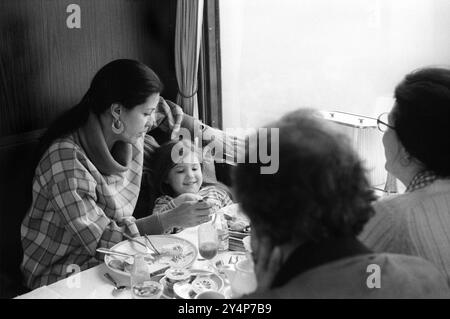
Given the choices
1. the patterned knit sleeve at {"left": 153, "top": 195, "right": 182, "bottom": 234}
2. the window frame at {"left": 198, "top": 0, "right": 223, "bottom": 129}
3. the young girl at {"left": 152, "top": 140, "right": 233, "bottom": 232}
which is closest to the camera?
the patterned knit sleeve at {"left": 153, "top": 195, "right": 182, "bottom": 234}

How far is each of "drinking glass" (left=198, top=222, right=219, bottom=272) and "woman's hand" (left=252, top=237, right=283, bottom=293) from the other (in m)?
0.64

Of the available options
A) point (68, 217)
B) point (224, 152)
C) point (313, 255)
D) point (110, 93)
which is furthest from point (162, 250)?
point (224, 152)

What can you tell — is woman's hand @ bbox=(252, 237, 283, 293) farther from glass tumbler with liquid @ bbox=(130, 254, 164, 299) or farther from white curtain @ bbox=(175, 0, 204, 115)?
white curtain @ bbox=(175, 0, 204, 115)

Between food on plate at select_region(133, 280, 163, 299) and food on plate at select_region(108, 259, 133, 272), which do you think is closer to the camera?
food on plate at select_region(133, 280, 163, 299)

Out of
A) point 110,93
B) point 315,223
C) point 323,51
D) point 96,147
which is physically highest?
point 323,51

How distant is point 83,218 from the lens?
188 cm

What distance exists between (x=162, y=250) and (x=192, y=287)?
0.30 m

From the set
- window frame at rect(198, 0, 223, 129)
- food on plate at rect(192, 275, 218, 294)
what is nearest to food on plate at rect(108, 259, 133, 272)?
food on plate at rect(192, 275, 218, 294)

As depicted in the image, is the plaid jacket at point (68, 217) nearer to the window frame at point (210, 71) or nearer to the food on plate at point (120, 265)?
the food on plate at point (120, 265)

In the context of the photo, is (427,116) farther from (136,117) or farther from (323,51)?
(323,51)

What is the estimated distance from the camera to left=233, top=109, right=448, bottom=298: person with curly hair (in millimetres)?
903

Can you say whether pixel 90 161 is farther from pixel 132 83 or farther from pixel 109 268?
pixel 109 268

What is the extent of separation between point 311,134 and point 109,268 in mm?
913

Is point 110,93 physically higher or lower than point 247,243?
higher
